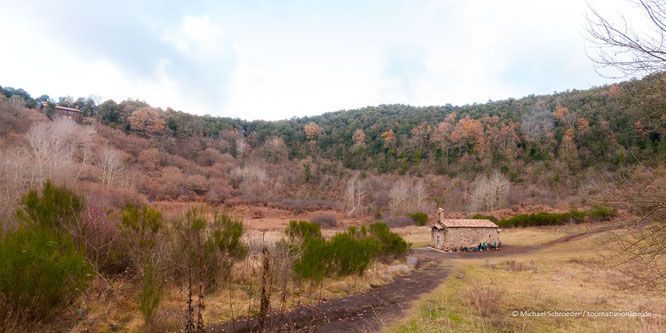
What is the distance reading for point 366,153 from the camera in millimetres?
79625

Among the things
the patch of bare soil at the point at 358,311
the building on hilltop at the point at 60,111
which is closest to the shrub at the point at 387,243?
the patch of bare soil at the point at 358,311

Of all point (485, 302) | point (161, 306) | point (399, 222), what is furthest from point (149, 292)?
point (399, 222)

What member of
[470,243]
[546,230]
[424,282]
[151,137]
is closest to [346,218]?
[470,243]

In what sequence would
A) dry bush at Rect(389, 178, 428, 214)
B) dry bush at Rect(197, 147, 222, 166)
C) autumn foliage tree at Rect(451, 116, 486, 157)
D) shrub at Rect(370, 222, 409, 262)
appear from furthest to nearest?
autumn foliage tree at Rect(451, 116, 486, 157)
dry bush at Rect(197, 147, 222, 166)
dry bush at Rect(389, 178, 428, 214)
shrub at Rect(370, 222, 409, 262)

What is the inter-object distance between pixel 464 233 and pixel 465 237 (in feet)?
1.22

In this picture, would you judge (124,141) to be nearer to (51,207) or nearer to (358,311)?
(51,207)

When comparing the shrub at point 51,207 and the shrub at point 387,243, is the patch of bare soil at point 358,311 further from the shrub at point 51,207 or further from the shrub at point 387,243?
the shrub at point 51,207

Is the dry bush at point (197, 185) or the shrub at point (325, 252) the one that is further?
the dry bush at point (197, 185)

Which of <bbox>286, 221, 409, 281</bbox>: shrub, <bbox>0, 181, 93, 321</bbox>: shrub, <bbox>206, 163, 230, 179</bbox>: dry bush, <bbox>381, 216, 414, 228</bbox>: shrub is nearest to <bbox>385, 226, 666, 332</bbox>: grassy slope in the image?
<bbox>286, 221, 409, 281</bbox>: shrub

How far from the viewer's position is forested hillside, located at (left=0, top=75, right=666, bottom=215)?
46125 mm

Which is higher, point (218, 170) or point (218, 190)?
point (218, 170)

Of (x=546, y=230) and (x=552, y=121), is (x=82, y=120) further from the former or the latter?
(x=552, y=121)

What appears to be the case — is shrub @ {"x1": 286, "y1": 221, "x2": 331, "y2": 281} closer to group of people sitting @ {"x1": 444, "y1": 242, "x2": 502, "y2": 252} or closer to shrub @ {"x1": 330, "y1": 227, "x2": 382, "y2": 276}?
shrub @ {"x1": 330, "y1": 227, "x2": 382, "y2": 276}

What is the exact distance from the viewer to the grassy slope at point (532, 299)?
6891 millimetres
